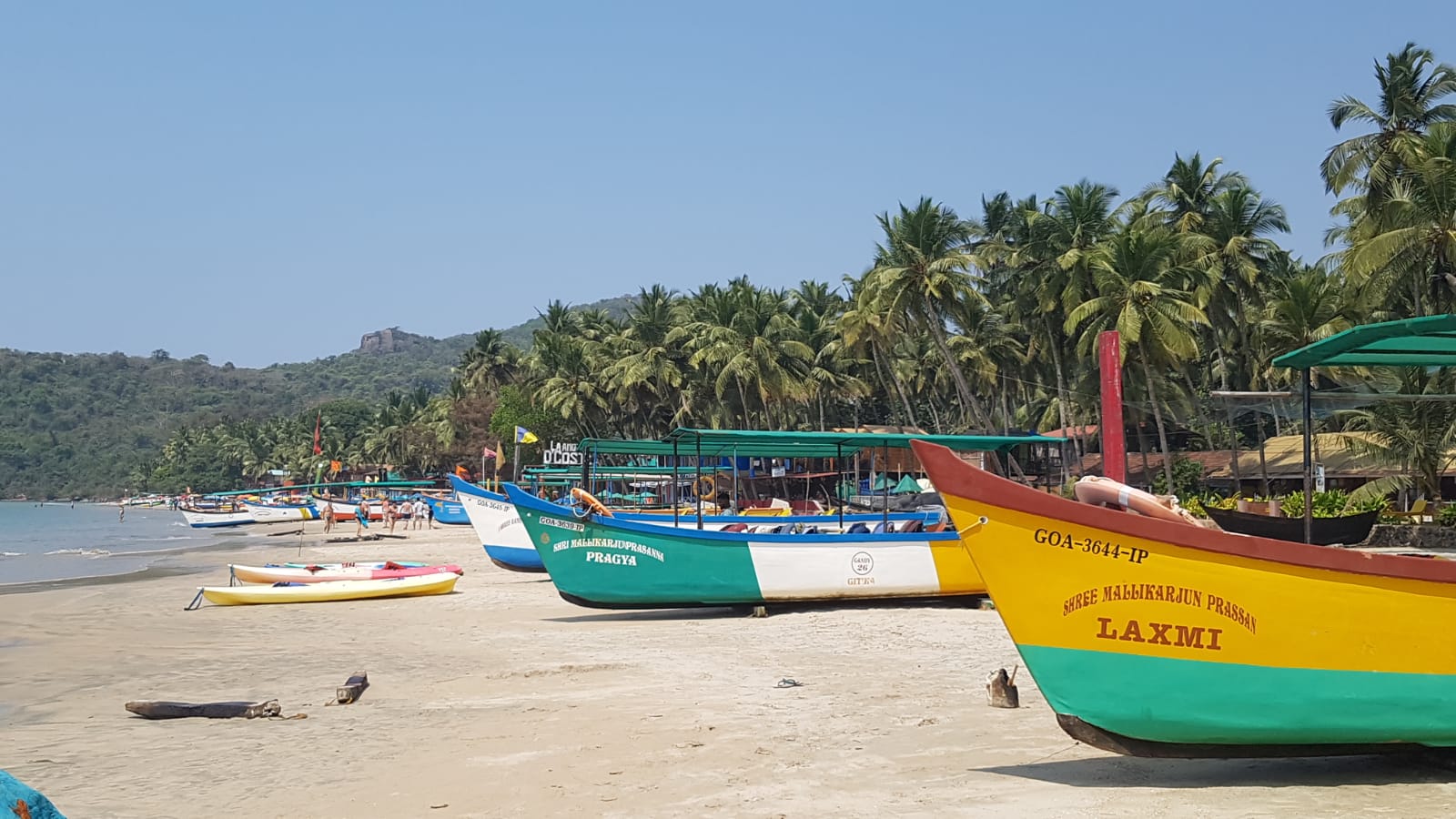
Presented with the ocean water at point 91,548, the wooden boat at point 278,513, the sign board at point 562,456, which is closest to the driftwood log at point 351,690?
the ocean water at point 91,548

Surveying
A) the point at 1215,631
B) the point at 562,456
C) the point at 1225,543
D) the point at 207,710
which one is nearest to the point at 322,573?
the point at 207,710

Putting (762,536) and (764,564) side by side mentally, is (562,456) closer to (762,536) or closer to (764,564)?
(762,536)

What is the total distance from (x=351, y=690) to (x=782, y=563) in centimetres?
639

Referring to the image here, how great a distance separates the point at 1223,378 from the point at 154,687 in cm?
4174

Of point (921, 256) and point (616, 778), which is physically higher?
point (921, 256)

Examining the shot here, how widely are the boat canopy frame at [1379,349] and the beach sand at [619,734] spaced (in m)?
2.31

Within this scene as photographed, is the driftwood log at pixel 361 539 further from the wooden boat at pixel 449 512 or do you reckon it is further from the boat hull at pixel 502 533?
the boat hull at pixel 502 533

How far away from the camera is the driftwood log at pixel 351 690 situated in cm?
1041

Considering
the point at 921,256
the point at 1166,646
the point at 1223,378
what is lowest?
the point at 1166,646

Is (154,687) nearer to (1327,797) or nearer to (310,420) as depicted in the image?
(1327,797)

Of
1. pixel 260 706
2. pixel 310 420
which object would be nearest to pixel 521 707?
pixel 260 706

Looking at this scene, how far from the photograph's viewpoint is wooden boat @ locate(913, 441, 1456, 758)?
6.15 metres

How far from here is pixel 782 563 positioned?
15438 millimetres

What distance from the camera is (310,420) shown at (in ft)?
456
